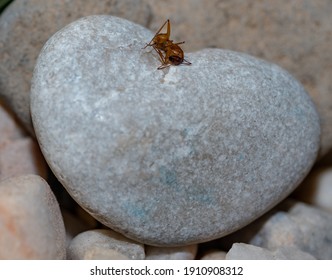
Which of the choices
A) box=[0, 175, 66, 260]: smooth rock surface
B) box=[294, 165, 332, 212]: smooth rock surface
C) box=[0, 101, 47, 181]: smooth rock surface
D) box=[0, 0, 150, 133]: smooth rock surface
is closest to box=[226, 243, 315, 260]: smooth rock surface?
box=[294, 165, 332, 212]: smooth rock surface

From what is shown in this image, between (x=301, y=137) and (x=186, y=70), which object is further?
(x=301, y=137)

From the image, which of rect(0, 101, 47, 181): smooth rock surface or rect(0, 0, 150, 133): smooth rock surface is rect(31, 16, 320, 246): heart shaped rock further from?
rect(0, 101, 47, 181): smooth rock surface

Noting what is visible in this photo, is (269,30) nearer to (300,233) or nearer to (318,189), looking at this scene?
(318,189)

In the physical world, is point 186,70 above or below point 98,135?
above

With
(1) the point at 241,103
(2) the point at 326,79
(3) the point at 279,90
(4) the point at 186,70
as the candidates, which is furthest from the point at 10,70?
(2) the point at 326,79

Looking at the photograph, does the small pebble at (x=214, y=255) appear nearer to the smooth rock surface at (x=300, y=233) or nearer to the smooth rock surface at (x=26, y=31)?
the smooth rock surface at (x=300, y=233)

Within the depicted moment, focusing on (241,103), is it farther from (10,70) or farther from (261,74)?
(10,70)

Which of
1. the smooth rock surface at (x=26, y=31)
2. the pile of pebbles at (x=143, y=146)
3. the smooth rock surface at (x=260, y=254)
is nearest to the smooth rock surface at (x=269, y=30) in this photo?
the pile of pebbles at (x=143, y=146)
